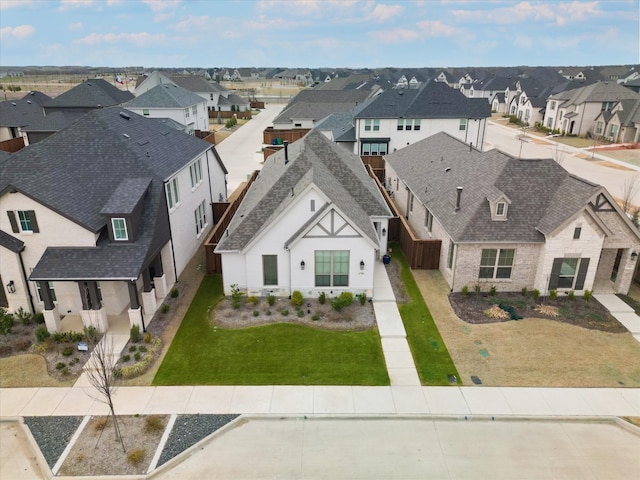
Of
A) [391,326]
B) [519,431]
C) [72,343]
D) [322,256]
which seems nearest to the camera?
[519,431]

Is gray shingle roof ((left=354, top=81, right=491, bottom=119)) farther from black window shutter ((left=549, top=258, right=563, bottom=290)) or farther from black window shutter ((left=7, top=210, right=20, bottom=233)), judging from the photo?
black window shutter ((left=7, top=210, right=20, bottom=233))

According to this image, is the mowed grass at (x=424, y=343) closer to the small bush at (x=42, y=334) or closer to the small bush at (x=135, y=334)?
the small bush at (x=135, y=334)

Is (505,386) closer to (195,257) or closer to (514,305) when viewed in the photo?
(514,305)

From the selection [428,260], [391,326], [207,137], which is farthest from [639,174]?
[207,137]

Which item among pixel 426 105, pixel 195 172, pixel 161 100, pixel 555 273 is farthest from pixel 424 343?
pixel 161 100

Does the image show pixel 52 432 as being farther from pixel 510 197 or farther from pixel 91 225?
pixel 510 197
